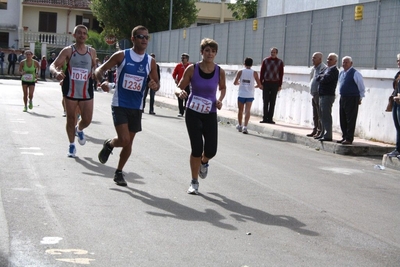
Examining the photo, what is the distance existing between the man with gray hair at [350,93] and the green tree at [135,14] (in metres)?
38.7

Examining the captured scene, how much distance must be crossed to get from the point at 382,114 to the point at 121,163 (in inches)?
357

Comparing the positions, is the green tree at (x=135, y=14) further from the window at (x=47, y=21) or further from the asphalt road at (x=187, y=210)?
the asphalt road at (x=187, y=210)

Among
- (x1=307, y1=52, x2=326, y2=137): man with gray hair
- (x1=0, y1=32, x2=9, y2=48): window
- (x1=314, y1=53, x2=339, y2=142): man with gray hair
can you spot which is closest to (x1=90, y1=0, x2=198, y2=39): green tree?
(x1=0, y1=32, x2=9, y2=48): window

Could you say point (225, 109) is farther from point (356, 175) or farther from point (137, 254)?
point (137, 254)

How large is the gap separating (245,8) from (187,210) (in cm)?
6060

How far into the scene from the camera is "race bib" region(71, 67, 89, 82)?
12.5m

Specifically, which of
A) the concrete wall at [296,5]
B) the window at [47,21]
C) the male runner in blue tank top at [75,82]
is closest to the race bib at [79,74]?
the male runner in blue tank top at [75,82]

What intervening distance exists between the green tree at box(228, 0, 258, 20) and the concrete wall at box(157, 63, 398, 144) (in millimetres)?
39123

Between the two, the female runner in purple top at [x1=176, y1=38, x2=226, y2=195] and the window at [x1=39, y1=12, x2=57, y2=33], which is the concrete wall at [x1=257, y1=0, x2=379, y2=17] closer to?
the female runner in purple top at [x1=176, y1=38, x2=226, y2=195]

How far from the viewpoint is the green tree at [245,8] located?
6756 cm

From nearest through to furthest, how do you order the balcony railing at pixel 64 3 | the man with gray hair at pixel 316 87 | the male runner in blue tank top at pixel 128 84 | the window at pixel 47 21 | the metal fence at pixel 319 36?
the male runner in blue tank top at pixel 128 84 < the metal fence at pixel 319 36 < the man with gray hair at pixel 316 87 < the balcony railing at pixel 64 3 < the window at pixel 47 21

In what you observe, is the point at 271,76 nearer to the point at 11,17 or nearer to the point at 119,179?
the point at 119,179

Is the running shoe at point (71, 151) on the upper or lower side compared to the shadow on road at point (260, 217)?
upper

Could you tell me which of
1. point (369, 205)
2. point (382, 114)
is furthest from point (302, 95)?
point (369, 205)
